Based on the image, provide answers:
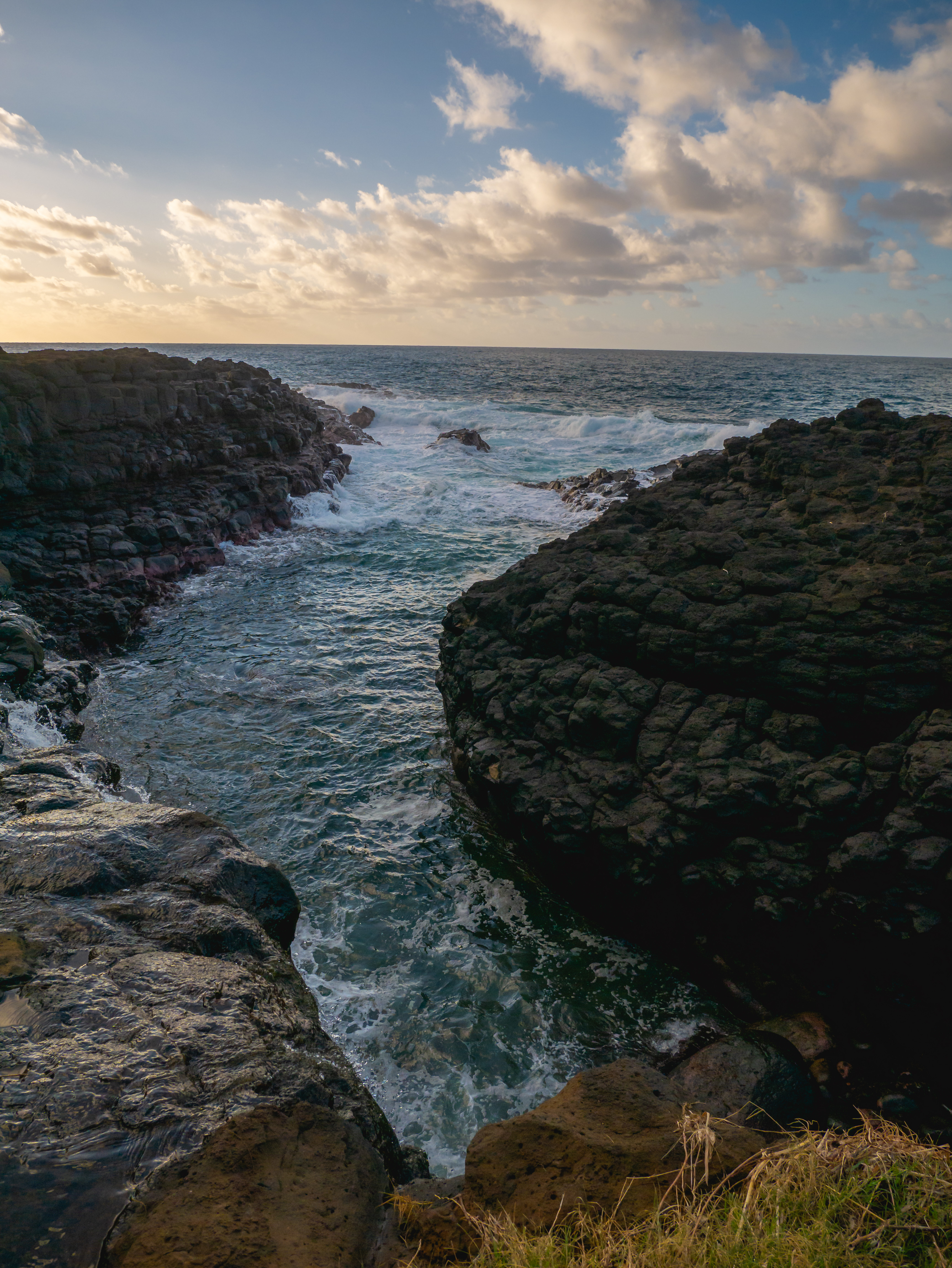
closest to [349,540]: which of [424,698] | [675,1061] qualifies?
[424,698]

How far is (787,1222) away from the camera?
292 cm

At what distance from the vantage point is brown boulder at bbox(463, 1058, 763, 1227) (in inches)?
130

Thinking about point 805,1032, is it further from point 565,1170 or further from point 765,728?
point 565,1170

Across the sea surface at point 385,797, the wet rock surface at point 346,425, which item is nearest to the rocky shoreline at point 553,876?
the sea surface at point 385,797

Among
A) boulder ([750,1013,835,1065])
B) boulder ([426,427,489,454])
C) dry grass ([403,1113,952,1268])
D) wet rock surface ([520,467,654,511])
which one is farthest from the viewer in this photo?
boulder ([426,427,489,454])

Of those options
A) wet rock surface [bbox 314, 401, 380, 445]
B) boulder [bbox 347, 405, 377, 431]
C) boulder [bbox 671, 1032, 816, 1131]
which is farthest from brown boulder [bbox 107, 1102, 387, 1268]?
boulder [bbox 347, 405, 377, 431]

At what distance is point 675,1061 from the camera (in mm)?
6156

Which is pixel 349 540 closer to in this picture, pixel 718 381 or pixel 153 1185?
pixel 153 1185

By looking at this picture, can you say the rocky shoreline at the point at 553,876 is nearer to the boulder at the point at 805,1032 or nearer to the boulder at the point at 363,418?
the boulder at the point at 805,1032

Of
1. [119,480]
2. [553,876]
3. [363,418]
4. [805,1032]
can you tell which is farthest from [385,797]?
[363,418]

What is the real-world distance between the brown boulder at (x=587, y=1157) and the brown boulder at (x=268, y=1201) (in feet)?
2.13

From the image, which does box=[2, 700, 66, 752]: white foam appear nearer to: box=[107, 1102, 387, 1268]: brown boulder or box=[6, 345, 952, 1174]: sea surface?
box=[6, 345, 952, 1174]: sea surface

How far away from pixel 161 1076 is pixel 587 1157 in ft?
8.14

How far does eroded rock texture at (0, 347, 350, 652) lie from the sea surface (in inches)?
43.0
